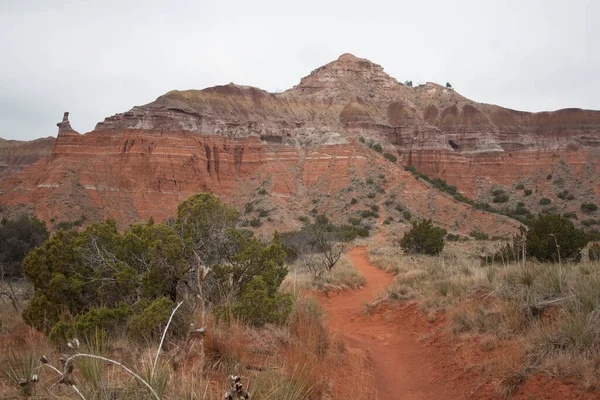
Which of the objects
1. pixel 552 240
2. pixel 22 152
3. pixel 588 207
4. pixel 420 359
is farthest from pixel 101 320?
pixel 22 152

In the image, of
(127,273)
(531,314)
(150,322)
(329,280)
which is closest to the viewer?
(150,322)

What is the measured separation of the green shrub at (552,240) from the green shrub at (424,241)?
795 centimetres

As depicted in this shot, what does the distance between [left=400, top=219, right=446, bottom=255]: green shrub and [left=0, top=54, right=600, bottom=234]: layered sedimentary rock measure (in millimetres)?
22166

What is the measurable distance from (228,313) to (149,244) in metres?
1.67

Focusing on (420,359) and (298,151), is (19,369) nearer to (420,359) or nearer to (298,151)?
(420,359)

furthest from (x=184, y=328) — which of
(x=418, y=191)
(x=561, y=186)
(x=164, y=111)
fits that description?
(x=561, y=186)

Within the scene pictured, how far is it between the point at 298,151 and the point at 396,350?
169 feet

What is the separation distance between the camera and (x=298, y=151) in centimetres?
5784

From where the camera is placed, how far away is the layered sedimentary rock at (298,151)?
47531 mm

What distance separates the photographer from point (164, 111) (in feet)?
A: 175

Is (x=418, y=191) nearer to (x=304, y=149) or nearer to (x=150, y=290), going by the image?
(x=304, y=149)

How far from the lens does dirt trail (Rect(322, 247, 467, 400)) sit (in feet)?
18.2

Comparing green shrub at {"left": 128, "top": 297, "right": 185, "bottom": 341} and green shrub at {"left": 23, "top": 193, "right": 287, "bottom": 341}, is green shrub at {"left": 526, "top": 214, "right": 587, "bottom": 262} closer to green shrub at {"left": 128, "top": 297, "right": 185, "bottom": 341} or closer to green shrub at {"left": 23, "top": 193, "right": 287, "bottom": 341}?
green shrub at {"left": 23, "top": 193, "right": 287, "bottom": 341}

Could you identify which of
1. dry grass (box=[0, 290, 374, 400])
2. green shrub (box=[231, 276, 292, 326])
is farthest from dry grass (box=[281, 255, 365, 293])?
green shrub (box=[231, 276, 292, 326])
